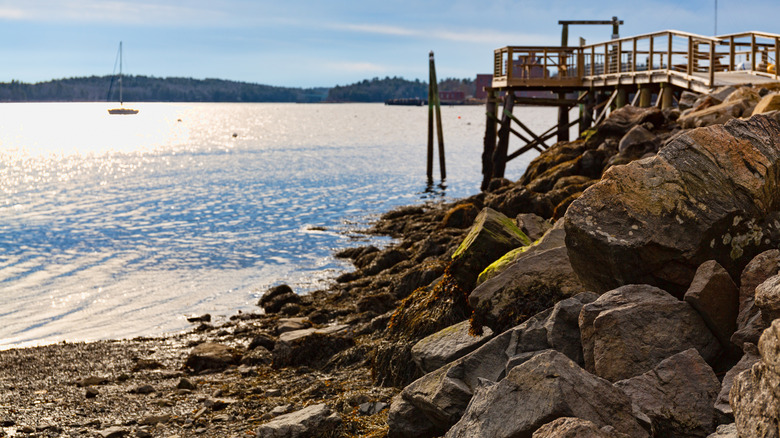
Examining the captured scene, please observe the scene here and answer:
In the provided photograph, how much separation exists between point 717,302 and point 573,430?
1.76m

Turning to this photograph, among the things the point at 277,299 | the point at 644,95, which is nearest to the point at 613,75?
the point at 644,95

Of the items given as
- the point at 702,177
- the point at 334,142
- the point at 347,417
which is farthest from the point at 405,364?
the point at 334,142

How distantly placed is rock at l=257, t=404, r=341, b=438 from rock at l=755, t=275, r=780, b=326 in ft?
11.1

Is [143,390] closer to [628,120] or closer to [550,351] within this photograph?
[550,351]

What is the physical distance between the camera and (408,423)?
556 centimetres

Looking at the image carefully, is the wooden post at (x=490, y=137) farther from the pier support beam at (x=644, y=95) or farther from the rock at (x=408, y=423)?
the rock at (x=408, y=423)

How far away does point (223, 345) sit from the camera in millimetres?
10547

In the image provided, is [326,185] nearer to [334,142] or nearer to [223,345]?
[223,345]

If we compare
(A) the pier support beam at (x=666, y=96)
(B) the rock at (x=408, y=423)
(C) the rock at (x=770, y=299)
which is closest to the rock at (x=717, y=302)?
(C) the rock at (x=770, y=299)

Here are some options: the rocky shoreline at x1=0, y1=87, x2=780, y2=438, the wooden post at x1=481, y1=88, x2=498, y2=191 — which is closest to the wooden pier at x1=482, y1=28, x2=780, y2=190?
the wooden post at x1=481, y1=88, x2=498, y2=191

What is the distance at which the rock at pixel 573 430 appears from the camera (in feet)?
11.9

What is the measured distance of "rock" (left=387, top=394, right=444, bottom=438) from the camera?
548 cm

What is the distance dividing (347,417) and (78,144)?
83.9m

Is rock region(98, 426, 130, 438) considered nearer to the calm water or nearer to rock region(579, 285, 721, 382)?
rock region(579, 285, 721, 382)
